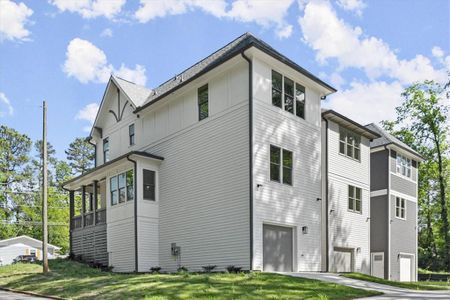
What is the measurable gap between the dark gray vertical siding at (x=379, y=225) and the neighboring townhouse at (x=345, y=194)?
88.3 inches

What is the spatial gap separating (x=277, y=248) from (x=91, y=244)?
1132 centimetres

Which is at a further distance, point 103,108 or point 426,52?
point 426,52

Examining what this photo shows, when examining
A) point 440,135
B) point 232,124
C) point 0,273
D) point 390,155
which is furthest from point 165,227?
point 440,135

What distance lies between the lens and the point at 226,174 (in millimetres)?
17516

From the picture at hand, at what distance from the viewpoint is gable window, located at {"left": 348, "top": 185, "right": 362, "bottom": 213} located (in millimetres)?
22856

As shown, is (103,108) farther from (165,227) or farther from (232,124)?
(232,124)

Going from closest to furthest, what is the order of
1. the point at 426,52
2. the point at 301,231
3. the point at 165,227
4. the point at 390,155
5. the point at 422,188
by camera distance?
the point at 301,231 → the point at 165,227 → the point at 390,155 → the point at 426,52 → the point at 422,188

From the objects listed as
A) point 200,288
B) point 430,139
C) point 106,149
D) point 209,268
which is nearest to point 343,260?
point 209,268

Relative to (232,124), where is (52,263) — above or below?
below

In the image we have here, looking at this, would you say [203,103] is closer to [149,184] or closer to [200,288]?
[149,184]

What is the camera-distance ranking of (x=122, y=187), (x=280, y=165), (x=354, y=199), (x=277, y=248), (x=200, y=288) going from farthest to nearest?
(x=354, y=199), (x=122, y=187), (x=280, y=165), (x=277, y=248), (x=200, y=288)

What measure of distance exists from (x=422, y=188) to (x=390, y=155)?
1963 centimetres

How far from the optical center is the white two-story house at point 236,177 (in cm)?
1697

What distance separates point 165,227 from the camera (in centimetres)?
2034
